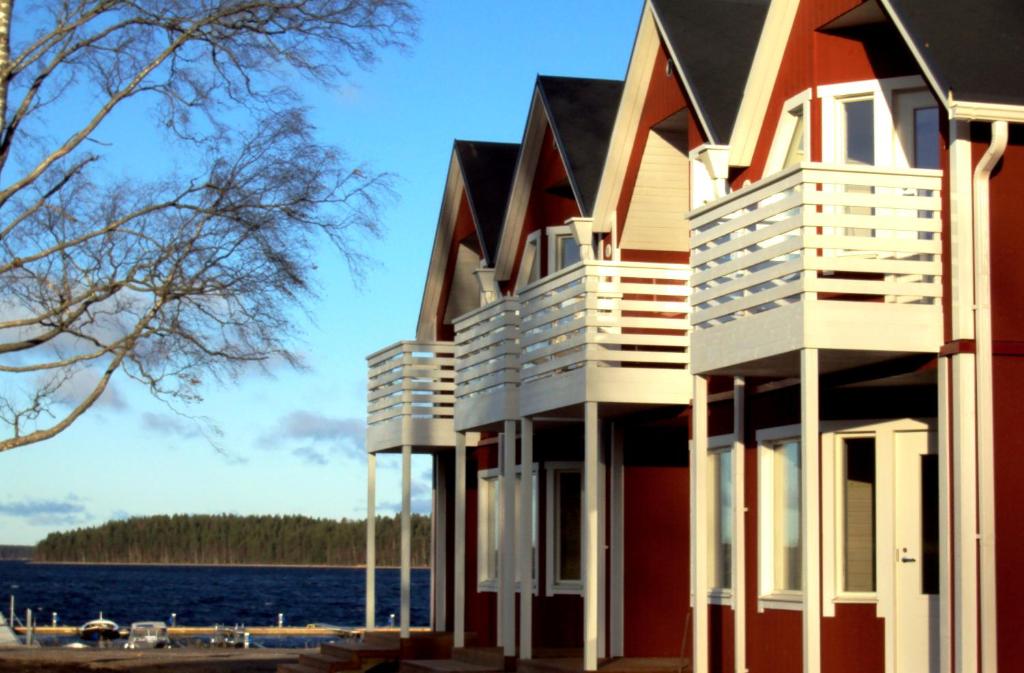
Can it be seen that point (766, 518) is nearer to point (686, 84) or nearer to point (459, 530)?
point (686, 84)

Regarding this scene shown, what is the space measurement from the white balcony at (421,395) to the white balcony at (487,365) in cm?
167

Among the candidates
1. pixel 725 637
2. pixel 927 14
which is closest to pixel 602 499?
pixel 725 637

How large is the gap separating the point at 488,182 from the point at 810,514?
15.5m

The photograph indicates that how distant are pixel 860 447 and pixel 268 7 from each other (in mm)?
7600

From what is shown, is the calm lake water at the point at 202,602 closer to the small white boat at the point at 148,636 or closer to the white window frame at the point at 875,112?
the small white boat at the point at 148,636

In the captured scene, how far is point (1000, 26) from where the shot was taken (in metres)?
14.3

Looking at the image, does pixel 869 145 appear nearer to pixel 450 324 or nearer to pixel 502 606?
pixel 502 606

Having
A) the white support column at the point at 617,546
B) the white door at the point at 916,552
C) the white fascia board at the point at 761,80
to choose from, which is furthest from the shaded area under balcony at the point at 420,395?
the white door at the point at 916,552

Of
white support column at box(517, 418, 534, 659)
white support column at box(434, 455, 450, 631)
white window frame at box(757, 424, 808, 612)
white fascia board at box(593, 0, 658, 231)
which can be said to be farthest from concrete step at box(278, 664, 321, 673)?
white window frame at box(757, 424, 808, 612)

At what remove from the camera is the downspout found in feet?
43.9

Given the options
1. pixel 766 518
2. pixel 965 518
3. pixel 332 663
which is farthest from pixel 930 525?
pixel 332 663

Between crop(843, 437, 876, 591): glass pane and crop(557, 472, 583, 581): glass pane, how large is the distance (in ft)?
27.3

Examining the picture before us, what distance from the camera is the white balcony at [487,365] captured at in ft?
72.0

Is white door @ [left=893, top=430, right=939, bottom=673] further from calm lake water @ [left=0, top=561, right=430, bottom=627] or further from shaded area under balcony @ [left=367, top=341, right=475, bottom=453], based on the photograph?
calm lake water @ [left=0, top=561, right=430, bottom=627]
